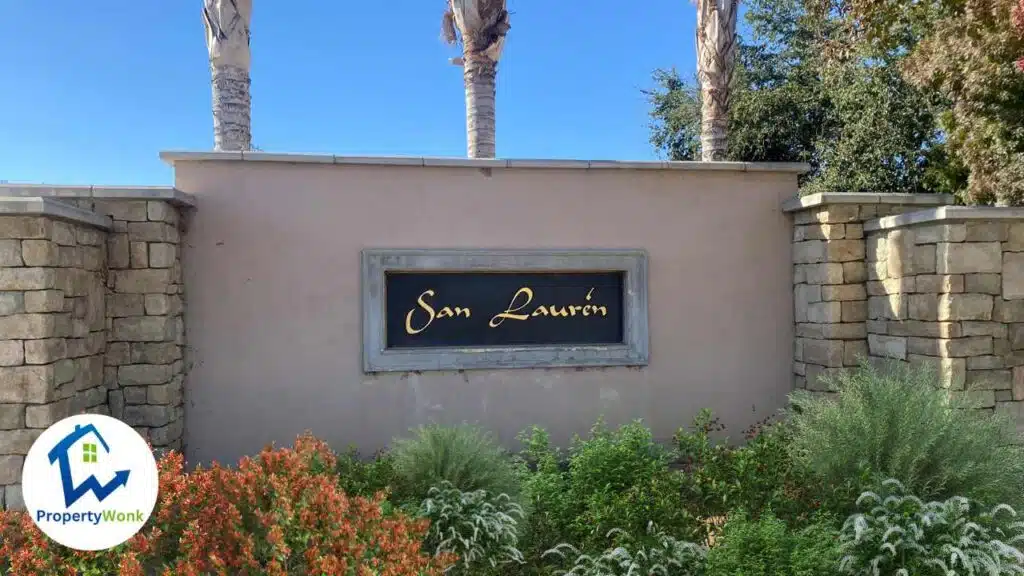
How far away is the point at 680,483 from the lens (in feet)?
14.0

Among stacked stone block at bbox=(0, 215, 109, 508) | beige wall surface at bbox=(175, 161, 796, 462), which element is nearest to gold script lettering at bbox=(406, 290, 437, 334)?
beige wall surface at bbox=(175, 161, 796, 462)

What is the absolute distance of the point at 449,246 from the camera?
5664 mm

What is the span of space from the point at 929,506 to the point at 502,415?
3097mm

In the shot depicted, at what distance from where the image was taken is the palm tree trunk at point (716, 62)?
958cm

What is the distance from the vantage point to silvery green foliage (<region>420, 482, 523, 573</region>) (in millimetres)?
3779

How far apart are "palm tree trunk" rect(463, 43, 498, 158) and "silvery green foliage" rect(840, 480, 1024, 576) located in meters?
6.39

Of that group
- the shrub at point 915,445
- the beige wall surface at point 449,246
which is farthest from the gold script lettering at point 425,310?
the shrub at point 915,445

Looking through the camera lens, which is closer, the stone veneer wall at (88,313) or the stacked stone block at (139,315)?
the stone veneer wall at (88,313)

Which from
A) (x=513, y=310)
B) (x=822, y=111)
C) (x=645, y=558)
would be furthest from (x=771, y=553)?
(x=822, y=111)

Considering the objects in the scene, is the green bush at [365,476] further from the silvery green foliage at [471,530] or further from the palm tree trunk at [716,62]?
the palm tree trunk at [716,62]

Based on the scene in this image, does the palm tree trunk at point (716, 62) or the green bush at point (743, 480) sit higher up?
the palm tree trunk at point (716, 62)

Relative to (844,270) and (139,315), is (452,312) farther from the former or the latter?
(844,270)

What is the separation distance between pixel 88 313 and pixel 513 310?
3065 millimetres

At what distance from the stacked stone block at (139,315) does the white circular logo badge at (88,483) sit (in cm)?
260
